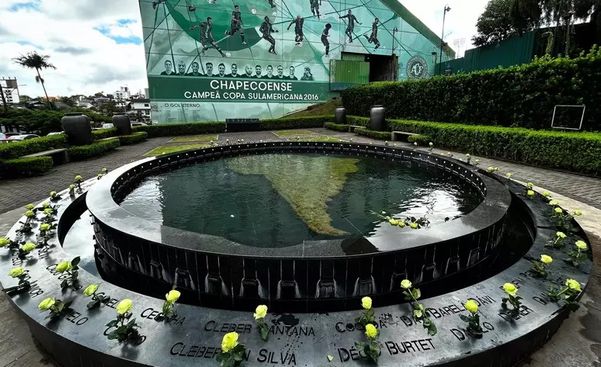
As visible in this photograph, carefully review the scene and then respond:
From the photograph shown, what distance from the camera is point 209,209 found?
6.46 metres

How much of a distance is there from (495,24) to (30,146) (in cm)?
5078

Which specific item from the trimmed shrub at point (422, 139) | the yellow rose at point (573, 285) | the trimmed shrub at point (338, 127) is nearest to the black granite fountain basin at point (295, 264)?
the yellow rose at point (573, 285)

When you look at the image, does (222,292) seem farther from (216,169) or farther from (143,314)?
(216,169)

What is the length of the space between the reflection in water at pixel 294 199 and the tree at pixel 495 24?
41.6 metres

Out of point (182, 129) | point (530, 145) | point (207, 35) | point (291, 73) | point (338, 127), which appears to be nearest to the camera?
point (530, 145)

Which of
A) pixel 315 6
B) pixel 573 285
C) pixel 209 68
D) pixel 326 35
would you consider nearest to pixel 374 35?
pixel 326 35

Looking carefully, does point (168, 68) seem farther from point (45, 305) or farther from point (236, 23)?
point (45, 305)

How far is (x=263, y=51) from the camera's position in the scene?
29.4m

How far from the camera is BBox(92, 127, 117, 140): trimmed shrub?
17.3 m

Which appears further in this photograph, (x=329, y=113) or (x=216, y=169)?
(x=329, y=113)

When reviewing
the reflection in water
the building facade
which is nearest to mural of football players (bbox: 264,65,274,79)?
the building facade

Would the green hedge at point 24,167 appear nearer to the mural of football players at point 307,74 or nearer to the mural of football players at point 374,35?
the mural of football players at point 307,74

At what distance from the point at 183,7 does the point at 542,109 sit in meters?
27.7

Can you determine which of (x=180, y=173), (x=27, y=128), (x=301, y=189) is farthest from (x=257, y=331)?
(x=27, y=128)
